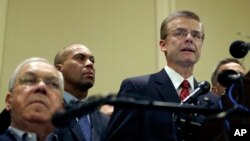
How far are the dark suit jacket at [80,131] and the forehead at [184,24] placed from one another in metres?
0.57

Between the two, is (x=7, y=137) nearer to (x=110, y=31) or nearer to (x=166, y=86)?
(x=166, y=86)

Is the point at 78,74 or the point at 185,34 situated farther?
the point at 78,74

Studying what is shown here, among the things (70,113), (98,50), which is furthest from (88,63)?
(70,113)

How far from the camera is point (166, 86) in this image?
1895 millimetres

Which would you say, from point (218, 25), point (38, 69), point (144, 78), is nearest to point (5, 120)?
point (38, 69)

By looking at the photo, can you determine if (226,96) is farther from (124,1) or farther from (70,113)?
(124,1)

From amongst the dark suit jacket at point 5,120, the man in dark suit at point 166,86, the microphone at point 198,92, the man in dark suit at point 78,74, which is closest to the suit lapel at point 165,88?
the man in dark suit at point 166,86

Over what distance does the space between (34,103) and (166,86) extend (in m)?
0.59

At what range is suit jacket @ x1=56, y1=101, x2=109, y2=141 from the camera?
2.03 m

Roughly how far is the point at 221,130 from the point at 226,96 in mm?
A: 139

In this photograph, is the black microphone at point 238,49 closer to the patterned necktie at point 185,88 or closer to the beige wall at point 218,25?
the patterned necktie at point 185,88

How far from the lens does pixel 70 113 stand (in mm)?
892

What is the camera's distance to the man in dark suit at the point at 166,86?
169cm

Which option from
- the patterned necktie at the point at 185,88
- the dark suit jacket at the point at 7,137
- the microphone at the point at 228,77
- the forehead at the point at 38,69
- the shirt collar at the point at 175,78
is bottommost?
the dark suit jacket at the point at 7,137
